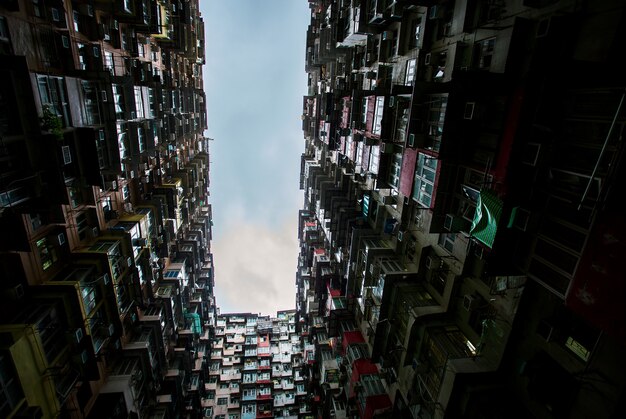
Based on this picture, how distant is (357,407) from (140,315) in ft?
68.4

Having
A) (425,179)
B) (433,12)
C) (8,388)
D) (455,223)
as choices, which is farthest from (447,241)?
(8,388)

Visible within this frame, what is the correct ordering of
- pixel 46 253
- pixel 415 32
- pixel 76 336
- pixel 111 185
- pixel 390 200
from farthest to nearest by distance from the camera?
pixel 390 200 < pixel 111 185 < pixel 415 32 < pixel 46 253 < pixel 76 336

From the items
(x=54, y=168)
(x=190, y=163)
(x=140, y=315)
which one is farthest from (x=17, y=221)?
(x=190, y=163)

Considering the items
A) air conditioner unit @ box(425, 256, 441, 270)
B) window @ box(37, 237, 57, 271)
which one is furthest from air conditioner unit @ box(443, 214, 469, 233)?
window @ box(37, 237, 57, 271)

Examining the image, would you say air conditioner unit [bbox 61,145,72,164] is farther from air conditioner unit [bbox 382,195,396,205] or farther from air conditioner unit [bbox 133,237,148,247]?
air conditioner unit [bbox 382,195,396,205]

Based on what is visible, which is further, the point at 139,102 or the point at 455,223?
the point at 139,102

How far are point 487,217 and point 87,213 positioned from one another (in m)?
23.9

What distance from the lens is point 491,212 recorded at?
1068 centimetres

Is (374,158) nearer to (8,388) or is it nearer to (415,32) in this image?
(415,32)

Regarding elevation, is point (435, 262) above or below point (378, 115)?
below

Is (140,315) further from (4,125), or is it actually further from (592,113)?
(592,113)

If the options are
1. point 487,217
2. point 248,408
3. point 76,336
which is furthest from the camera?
point 248,408

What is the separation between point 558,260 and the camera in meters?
9.18

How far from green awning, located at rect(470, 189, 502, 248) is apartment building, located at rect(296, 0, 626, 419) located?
6 centimetres
